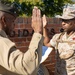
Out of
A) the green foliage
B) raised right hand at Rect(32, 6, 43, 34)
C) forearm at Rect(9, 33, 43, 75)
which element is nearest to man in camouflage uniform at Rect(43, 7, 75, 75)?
raised right hand at Rect(32, 6, 43, 34)

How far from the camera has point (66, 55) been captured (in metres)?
3.84

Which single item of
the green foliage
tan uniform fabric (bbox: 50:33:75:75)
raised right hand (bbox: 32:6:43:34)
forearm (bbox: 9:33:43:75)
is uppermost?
raised right hand (bbox: 32:6:43:34)

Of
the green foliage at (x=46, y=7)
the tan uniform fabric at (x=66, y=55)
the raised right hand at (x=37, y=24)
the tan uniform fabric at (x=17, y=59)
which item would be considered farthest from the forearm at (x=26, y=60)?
the green foliage at (x=46, y=7)

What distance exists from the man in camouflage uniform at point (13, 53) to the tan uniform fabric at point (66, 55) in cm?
156

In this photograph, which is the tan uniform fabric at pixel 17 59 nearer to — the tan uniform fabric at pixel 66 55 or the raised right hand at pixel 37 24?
the raised right hand at pixel 37 24

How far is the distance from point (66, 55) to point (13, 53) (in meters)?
1.82

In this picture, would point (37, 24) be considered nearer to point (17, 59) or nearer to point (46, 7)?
point (17, 59)

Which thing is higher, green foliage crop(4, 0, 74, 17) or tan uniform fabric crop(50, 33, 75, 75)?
tan uniform fabric crop(50, 33, 75, 75)

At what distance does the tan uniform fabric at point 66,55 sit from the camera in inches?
151

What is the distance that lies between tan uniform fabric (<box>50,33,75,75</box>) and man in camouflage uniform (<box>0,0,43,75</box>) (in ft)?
5.13

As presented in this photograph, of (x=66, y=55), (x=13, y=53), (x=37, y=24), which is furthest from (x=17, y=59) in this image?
(x=66, y=55)

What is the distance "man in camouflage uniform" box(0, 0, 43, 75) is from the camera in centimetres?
209

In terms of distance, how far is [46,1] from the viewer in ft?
57.1

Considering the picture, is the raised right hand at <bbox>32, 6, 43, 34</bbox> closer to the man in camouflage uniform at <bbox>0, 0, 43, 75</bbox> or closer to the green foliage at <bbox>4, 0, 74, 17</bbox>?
the man in camouflage uniform at <bbox>0, 0, 43, 75</bbox>
